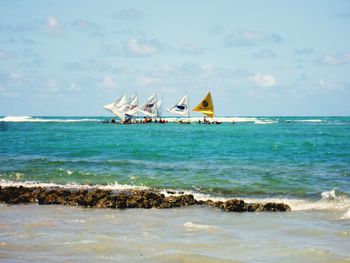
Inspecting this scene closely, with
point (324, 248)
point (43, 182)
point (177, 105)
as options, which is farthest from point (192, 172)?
point (177, 105)

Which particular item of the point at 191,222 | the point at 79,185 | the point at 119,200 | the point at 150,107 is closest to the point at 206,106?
the point at 150,107

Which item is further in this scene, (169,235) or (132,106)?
(132,106)

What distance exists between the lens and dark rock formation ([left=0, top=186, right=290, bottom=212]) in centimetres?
1698

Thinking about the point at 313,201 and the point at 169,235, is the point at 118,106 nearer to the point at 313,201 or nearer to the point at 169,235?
the point at 313,201

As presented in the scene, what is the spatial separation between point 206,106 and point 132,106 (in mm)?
18261

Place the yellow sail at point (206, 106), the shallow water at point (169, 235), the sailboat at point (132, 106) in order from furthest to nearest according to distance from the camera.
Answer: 1. the sailboat at point (132, 106)
2. the yellow sail at point (206, 106)
3. the shallow water at point (169, 235)

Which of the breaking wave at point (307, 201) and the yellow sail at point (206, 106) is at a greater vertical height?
the yellow sail at point (206, 106)

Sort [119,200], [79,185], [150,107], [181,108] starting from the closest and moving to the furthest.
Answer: [119,200] < [79,185] < [181,108] < [150,107]

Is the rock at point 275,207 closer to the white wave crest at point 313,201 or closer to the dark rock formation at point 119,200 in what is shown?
the dark rock formation at point 119,200

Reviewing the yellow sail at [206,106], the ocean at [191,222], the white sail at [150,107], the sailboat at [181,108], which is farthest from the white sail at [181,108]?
the ocean at [191,222]

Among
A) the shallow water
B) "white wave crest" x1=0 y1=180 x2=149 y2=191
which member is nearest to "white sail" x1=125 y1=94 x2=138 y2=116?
"white wave crest" x1=0 y1=180 x2=149 y2=191

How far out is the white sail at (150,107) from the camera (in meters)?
117

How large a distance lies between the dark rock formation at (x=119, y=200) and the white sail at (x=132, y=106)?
95.8 metres

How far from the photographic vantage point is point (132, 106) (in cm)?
11694
